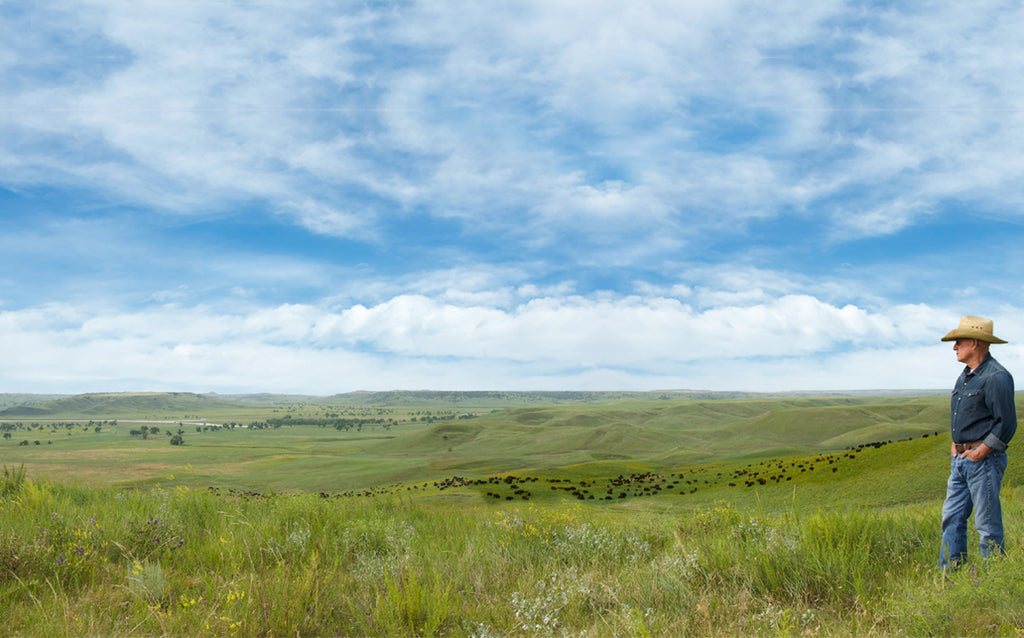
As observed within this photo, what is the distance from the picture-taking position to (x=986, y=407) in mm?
6250

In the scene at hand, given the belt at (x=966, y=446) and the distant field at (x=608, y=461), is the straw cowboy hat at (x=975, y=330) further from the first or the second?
the distant field at (x=608, y=461)

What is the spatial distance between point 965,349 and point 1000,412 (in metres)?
0.93

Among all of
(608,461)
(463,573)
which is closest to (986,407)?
(463,573)

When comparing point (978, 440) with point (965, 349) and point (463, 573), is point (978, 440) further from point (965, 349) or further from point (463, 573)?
point (463, 573)

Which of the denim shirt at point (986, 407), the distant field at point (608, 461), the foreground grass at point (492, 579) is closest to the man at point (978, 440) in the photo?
the denim shirt at point (986, 407)

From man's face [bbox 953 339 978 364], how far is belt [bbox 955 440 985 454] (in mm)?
1024

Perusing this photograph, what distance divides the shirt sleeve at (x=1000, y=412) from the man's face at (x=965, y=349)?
0.46m

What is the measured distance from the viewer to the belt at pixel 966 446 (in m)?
6.27

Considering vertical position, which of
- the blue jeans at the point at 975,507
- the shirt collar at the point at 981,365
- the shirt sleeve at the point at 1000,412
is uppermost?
the shirt collar at the point at 981,365

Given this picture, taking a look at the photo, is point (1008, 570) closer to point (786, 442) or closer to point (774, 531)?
point (774, 531)

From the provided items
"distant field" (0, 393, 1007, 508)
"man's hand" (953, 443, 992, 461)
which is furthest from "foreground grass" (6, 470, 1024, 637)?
"distant field" (0, 393, 1007, 508)

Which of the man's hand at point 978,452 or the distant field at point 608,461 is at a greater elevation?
the man's hand at point 978,452

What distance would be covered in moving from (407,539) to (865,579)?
541 centimetres

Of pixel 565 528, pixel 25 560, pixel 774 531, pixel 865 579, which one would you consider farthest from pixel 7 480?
pixel 865 579
